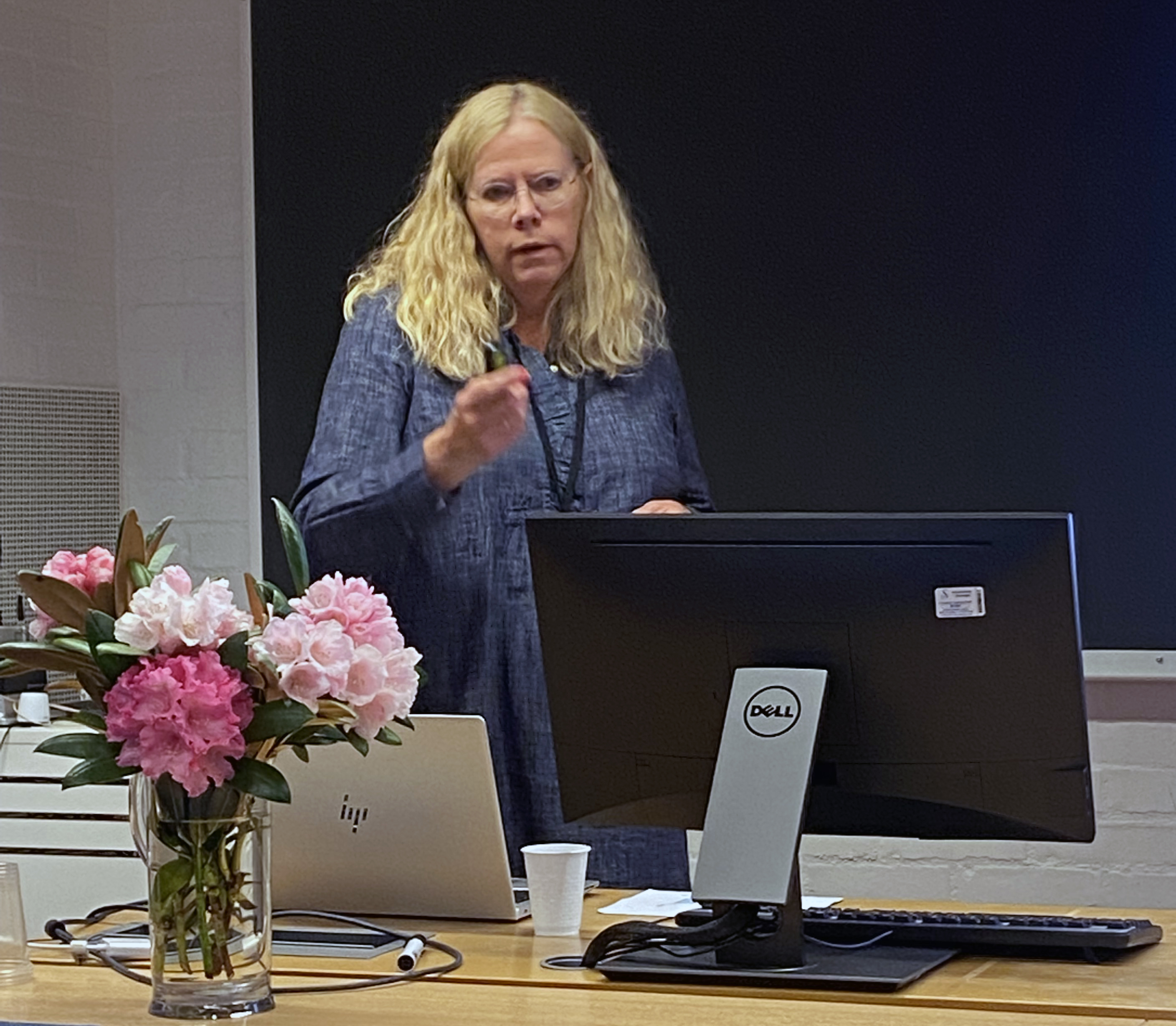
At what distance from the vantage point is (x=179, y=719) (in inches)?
62.0

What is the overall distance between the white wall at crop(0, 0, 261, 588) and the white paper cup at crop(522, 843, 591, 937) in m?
1.97

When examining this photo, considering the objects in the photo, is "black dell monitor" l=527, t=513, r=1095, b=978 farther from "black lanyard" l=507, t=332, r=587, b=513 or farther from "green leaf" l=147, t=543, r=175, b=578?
"black lanyard" l=507, t=332, r=587, b=513

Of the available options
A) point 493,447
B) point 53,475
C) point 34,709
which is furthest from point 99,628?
point 53,475

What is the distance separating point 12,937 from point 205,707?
1.52 ft

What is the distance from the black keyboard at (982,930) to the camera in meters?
1.87

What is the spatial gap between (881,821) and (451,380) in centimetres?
110

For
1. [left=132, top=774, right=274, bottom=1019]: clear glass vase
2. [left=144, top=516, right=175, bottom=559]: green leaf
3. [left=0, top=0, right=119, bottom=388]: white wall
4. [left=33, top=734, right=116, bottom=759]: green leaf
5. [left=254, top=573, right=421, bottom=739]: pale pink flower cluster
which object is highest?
[left=0, top=0, right=119, bottom=388]: white wall

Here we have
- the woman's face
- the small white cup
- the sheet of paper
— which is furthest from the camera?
the small white cup

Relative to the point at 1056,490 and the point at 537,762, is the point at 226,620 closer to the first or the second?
the point at 537,762

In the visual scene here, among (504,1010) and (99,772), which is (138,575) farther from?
(504,1010)

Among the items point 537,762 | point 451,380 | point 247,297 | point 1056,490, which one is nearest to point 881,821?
point 537,762

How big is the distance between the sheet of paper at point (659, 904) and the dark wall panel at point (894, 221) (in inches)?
52.5

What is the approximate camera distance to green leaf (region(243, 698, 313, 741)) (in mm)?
1622

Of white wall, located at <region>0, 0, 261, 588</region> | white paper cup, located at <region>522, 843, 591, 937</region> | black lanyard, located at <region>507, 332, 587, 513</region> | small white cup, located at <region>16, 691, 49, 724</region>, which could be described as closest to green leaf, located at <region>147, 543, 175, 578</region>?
white paper cup, located at <region>522, 843, 591, 937</region>
